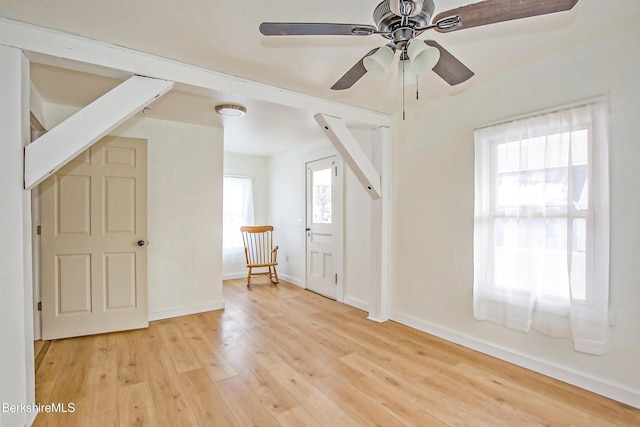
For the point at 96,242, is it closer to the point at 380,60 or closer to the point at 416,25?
the point at 380,60

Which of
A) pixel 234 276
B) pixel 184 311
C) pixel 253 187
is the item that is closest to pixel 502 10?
pixel 184 311

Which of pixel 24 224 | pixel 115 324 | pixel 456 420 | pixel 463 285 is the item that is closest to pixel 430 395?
pixel 456 420

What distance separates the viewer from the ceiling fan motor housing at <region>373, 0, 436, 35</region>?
4.66ft

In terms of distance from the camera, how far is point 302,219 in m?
5.22

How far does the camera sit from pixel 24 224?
1887 mm

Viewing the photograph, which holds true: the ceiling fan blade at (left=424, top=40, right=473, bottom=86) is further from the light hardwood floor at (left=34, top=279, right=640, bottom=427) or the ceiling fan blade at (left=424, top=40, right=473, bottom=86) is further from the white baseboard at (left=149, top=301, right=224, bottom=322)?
the white baseboard at (left=149, top=301, right=224, bottom=322)

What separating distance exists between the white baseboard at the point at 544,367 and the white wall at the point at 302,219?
102 centimetres

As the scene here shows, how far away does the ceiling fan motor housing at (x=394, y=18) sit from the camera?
142 centimetres

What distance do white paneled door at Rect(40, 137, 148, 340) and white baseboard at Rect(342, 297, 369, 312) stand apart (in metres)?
2.39

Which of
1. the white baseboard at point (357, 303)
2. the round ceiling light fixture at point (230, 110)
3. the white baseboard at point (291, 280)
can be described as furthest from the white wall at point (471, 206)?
the white baseboard at point (291, 280)

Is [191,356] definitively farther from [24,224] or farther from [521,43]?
[521,43]

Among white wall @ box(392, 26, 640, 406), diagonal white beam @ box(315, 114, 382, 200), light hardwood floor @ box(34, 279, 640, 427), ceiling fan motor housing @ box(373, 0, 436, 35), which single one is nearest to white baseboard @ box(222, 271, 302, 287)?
light hardwood floor @ box(34, 279, 640, 427)

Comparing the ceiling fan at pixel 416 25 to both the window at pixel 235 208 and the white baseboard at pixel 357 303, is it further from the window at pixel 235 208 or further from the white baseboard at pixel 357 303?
the window at pixel 235 208

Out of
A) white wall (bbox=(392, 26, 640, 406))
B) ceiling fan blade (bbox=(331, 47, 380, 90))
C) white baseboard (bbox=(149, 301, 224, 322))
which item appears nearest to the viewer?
ceiling fan blade (bbox=(331, 47, 380, 90))
